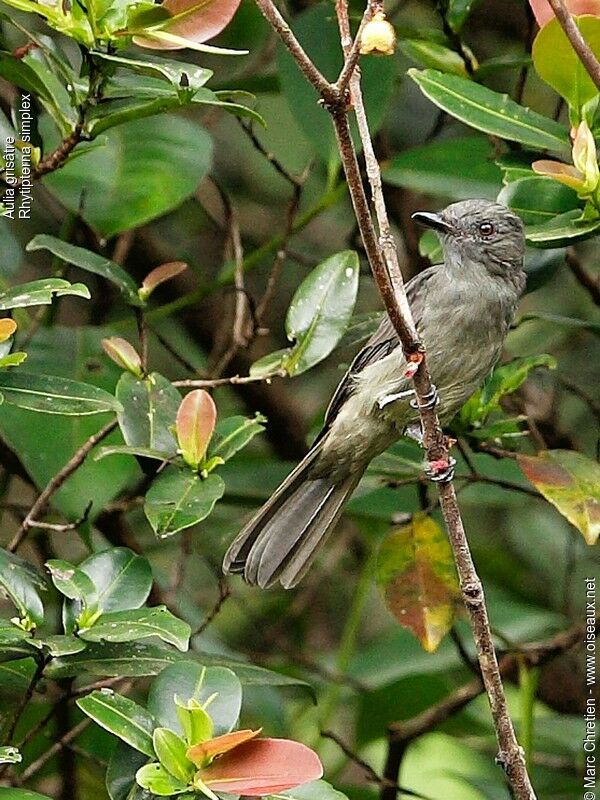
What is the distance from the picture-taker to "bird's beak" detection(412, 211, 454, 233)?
3.08 metres

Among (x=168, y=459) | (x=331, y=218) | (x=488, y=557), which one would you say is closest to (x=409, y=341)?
(x=168, y=459)

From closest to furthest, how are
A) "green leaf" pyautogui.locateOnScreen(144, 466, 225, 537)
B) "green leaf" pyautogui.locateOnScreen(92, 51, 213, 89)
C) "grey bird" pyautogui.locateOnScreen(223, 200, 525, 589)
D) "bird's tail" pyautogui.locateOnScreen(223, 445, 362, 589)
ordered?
"green leaf" pyautogui.locateOnScreen(92, 51, 213, 89)
"green leaf" pyautogui.locateOnScreen(144, 466, 225, 537)
"bird's tail" pyautogui.locateOnScreen(223, 445, 362, 589)
"grey bird" pyautogui.locateOnScreen(223, 200, 525, 589)

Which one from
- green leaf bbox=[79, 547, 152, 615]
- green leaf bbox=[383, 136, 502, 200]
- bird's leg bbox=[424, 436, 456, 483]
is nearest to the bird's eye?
green leaf bbox=[383, 136, 502, 200]

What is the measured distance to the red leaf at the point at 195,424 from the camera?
2523 millimetres

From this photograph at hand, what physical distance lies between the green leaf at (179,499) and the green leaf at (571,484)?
717mm

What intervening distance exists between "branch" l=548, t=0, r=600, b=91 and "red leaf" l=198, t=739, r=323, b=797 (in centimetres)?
120

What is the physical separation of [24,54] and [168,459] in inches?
34.5

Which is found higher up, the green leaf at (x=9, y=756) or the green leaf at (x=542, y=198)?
the green leaf at (x=542, y=198)

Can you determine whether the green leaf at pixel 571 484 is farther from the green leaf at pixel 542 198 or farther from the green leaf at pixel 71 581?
the green leaf at pixel 71 581

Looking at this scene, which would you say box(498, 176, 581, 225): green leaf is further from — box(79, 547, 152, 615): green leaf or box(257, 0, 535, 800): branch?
box(79, 547, 152, 615): green leaf

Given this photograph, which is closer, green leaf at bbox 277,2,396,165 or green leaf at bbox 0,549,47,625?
green leaf at bbox 0,549,47,625

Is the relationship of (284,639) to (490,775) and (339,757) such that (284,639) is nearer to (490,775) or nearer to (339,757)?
(339,757)

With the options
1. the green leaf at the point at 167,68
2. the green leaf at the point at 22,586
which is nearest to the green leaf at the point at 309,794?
the green leaf at the point at 22,586

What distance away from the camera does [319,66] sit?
3584 millimetres
